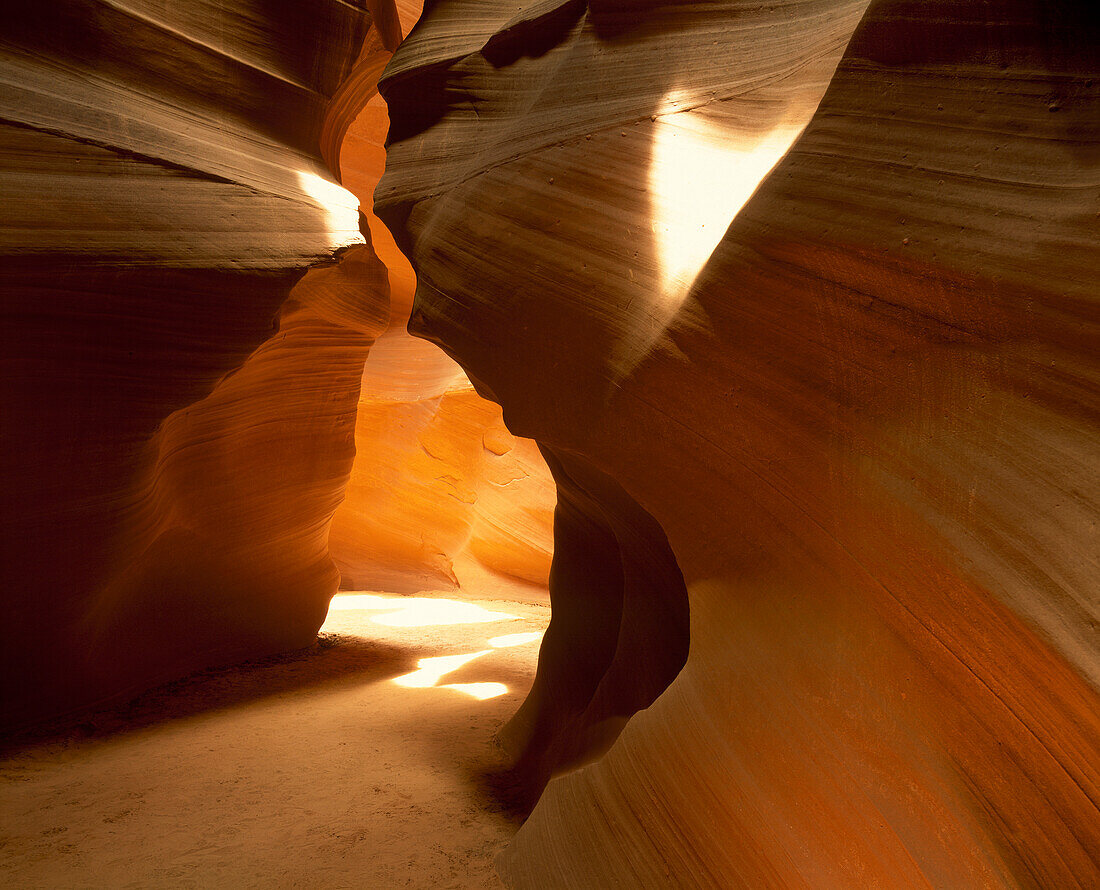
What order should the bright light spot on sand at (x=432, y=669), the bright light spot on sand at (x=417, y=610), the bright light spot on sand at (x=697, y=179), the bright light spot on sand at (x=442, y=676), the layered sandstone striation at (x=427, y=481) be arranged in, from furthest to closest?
1. the layered sandstone striation at (x=427, y=481)
2. the bright light spot on sand at (x=417, y=610)
3. the bright light spot on sand at (x=432, y=669)
4. the bright light spot on sand at (x=442, y=676)
5. the bright light spot on sand at (x=697, y=179)

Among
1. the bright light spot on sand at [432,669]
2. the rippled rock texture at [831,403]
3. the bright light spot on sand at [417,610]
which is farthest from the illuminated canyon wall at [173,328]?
the rippled rock texture at [831,403]

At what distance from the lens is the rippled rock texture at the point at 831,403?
1.69 m

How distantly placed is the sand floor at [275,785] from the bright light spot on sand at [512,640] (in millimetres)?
1013

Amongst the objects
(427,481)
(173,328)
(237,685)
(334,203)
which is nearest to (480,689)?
(237,685)

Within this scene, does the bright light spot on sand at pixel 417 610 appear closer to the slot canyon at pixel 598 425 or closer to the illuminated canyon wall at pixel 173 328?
the illuminated canyon wall at pixel 173 328

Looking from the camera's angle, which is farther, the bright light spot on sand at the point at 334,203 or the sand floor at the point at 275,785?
the bright light spot on sand at the point at 334,203

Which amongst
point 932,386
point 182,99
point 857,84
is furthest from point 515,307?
point 182,99

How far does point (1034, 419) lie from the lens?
5.71 feet

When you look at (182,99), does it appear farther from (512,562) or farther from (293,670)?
(512,562)

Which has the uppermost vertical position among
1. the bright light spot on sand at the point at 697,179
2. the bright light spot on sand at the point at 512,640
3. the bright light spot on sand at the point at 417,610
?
the bright light spot on sand at the point at 697,179

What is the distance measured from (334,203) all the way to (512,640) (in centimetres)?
489

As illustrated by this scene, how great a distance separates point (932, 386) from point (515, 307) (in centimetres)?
164

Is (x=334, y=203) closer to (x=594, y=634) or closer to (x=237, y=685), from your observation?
(x=594, y=634)

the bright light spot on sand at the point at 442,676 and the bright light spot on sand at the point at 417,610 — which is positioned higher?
the bright light spot on sand at the point at 442,676
